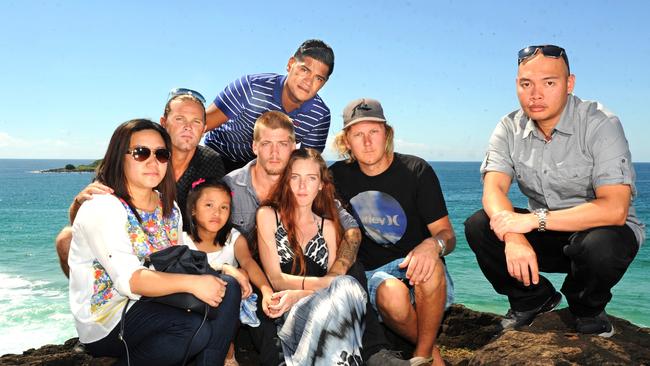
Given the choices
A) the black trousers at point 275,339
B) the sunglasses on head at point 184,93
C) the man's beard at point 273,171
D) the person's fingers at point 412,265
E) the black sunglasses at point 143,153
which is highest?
the sunglasses on head at point 184,93

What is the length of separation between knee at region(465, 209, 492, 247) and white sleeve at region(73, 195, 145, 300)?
8.77ft

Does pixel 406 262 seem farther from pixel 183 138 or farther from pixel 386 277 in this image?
pixel 183 138

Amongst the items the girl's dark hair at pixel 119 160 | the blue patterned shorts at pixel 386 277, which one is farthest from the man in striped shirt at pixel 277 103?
the girl's dark hair at pixel 119 160

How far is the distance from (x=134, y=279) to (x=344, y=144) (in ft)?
7.80

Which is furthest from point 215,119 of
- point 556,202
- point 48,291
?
point 48,291

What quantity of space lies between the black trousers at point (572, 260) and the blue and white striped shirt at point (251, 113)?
2393mm

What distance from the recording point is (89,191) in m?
3.52

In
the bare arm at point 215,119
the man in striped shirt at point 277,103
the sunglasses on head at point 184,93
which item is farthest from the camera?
the bare arm at point 215,119

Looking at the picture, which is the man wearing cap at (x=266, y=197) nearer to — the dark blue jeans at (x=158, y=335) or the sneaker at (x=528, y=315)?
the dark blue jeans at (x=158, y=335)

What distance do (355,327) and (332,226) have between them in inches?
36.6

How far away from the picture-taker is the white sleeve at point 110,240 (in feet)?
10.3

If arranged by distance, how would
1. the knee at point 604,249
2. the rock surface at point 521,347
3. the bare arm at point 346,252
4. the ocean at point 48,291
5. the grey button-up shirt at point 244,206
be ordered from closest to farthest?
1. the rock surface at point 521,347
2. the knee at point 604,249
3. the bare arm at point 346,252
4. the grey button-up shirt at point 244,206
5. the ocean at point 48,291

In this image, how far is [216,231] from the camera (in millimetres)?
4359

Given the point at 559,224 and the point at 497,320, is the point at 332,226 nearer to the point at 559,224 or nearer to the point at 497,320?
the point at 559,224
